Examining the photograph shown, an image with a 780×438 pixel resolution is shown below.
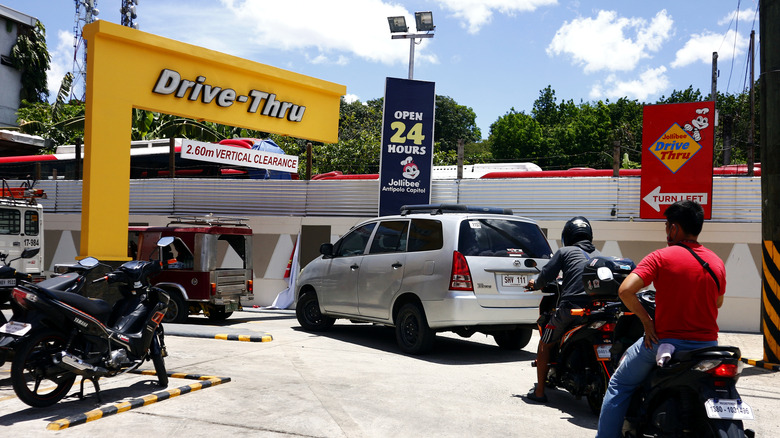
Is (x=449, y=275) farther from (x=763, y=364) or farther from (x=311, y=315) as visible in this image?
(x=763, y=364)

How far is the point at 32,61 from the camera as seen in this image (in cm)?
4638

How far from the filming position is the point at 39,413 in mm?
5582

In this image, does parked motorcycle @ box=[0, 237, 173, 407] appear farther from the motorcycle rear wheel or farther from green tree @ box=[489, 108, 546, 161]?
green tree @ box=[489, 108, 546, 161]

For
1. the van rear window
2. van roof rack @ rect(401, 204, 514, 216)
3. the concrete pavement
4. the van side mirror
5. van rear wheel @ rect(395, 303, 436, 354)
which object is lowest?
the concrete pavement

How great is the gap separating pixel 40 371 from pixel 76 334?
410mm

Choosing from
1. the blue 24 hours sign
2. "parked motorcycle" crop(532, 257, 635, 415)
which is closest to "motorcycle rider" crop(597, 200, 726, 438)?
"parked motorcycle" crop(532, 257, 635, 415)

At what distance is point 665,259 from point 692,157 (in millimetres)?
10614

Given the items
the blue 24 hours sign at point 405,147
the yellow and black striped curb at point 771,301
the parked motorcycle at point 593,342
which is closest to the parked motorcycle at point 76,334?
the parked motorcycle at point 593,342

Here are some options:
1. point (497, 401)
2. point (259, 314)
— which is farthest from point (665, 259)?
point (259, 314)

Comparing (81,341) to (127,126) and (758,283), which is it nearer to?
(127,126)

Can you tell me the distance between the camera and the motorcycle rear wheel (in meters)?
5.48

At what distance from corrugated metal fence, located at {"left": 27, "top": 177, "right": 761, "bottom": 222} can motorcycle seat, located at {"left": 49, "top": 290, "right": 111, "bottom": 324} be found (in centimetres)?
1019

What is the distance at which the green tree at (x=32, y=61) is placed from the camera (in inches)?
1786

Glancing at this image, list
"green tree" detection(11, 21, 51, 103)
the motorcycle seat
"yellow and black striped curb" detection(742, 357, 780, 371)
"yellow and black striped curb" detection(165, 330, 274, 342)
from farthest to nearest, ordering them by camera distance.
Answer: "green tree" detection(11, 21, 51, 103)
"yellow and black striped curb" detection(165, 330, 274, 342)
"yellow and black striped curb" detection(742, 357, 780, 371)
the motorcycle seat
